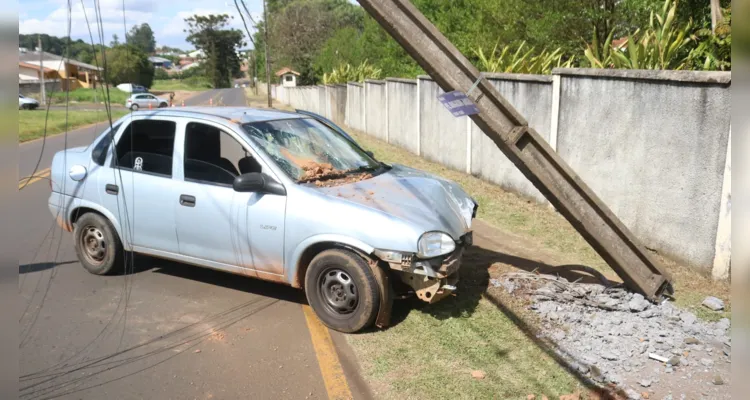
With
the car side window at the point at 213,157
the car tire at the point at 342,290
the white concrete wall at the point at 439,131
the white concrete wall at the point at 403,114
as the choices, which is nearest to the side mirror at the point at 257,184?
the car side window at the point at 213,157

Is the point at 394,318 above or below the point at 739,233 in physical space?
below

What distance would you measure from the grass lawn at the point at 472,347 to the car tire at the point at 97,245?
2.92 m

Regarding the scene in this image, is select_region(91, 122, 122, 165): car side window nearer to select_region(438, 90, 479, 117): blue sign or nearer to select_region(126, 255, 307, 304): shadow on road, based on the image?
select_region(126, 255, 307, 304): shadow on road

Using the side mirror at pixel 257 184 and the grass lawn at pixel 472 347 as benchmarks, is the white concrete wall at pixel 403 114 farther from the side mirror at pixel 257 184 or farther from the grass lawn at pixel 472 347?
the side mirror at pixel 257 184

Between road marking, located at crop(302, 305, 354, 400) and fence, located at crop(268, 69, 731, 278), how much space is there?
12.6 ft

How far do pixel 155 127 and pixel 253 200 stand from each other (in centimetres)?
162

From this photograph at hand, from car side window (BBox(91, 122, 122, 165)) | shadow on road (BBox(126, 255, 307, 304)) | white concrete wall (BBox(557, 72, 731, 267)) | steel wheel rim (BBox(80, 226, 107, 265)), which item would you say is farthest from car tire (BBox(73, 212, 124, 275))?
white concrete wall (BBox(557, 72, 731, 267))

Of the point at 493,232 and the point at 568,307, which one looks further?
the point at 493,232

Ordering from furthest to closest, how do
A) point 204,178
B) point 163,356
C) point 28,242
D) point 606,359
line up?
point 28,242 → point 204,178 → point 163,356 → point 606,359

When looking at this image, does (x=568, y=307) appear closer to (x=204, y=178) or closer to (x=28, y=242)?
(x=204, y=178)

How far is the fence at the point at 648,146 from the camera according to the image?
5.96m

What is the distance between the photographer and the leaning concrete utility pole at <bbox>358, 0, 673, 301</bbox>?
4.65 metres

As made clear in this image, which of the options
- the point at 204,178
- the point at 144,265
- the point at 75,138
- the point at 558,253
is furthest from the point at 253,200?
the point at 75,138

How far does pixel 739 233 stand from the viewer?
1.00 metres
